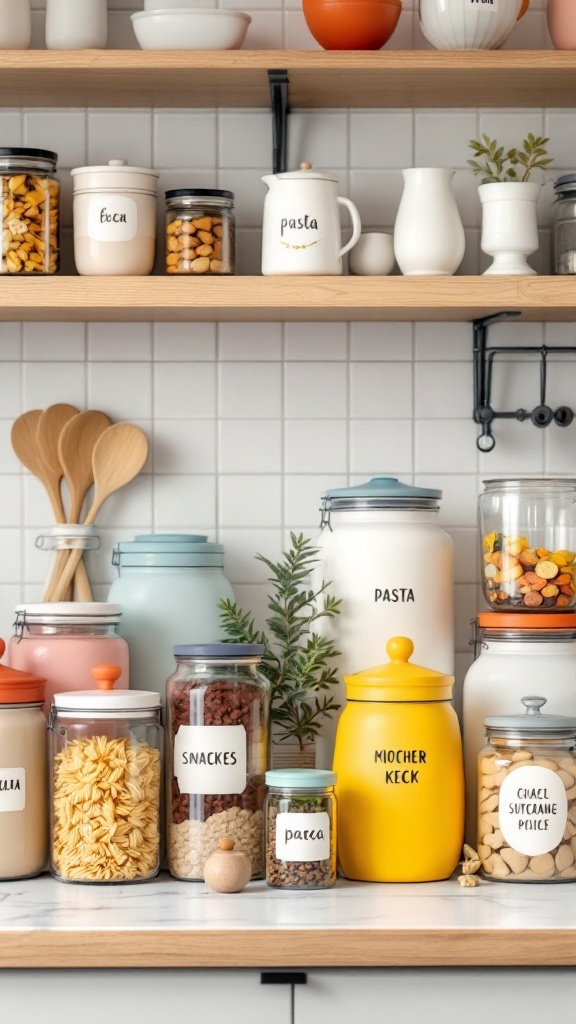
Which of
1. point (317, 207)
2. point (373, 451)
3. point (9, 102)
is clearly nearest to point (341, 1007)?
point (373, 451)

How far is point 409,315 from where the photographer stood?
1.83 m

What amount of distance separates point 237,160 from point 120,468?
507 millimetres

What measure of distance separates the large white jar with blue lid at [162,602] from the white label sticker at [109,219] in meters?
0.42

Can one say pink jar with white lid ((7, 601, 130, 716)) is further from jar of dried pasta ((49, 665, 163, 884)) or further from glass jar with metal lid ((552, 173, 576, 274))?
glass jar with metal lid ((552, 173, 576, 274))

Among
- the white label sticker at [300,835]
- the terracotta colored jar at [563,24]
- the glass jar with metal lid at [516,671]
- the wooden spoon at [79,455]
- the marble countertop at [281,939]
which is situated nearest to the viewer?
the marble countertop at [281,939]

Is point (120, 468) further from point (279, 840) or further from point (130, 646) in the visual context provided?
point (279, 840)

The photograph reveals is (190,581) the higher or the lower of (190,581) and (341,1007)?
the higher

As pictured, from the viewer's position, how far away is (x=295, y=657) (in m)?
1.81

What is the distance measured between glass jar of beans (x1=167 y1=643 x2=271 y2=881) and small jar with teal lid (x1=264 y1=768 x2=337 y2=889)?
42mm

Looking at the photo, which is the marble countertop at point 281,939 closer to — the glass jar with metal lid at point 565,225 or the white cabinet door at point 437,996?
the white cabinet door at point 437,996

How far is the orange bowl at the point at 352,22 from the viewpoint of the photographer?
1714 millimetres

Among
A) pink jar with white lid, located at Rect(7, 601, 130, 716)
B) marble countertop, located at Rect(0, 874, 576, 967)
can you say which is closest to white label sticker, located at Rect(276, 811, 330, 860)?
marble countertop, located at Rect(0, 874, 576, 967)

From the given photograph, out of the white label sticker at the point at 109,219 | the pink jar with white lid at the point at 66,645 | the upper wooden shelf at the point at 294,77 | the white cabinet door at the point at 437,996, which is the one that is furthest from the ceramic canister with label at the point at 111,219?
the white cabinet door at the point at 437,996

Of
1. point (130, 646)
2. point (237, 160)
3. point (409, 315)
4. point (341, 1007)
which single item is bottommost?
point (341, 1007)
